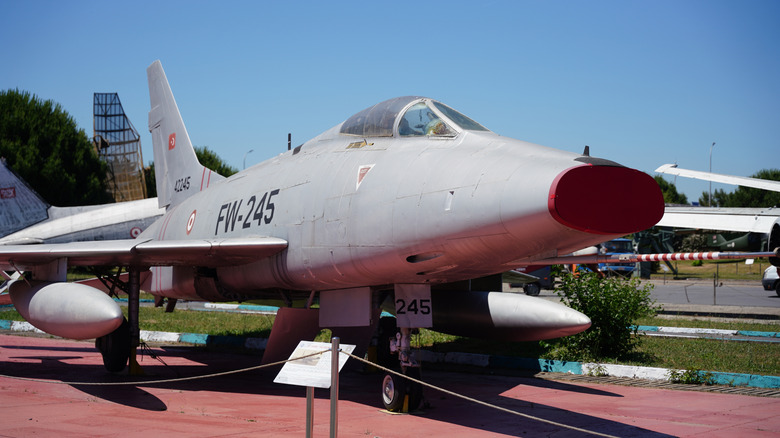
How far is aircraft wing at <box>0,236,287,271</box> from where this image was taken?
798cm

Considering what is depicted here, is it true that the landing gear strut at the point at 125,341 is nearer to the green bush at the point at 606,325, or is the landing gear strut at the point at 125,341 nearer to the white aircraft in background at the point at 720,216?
the green bush at the point at 606,325

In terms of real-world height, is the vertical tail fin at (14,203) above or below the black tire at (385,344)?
above

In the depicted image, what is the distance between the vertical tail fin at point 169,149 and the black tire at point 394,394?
22.4 ft

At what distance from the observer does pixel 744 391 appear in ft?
26.7

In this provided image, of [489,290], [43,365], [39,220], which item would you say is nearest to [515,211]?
[489,290]

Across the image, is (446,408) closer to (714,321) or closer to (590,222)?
(590,222)

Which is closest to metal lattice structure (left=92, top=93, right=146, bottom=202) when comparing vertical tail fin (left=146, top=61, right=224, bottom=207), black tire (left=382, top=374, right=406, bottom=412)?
vertical tail fin (left=146, top=61, right=224, bottom=207)

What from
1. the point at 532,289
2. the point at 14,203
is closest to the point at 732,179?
the point at 532,289

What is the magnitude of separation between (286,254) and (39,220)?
58.7 feet

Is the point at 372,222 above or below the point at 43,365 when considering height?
above

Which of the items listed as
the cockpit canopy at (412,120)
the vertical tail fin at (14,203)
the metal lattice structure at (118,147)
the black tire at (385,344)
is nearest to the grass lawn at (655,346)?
the black tire at (385,344)

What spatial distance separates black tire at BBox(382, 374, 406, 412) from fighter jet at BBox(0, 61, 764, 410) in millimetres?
20

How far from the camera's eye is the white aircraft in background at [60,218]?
21.0 metres

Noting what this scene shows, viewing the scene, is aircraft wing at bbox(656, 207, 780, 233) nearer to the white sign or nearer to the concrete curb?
the concrete curb
